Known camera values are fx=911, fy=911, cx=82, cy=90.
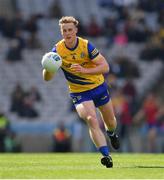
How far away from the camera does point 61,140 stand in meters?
26.8

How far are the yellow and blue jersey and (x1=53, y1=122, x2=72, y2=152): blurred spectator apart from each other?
12123mm

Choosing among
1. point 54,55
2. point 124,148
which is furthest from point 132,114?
point 54,55

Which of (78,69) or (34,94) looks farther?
(34,94)

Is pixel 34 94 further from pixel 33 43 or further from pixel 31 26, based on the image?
pixel 31 26

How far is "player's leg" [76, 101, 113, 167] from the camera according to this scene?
13.7 meters

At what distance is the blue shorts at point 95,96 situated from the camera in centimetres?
1454

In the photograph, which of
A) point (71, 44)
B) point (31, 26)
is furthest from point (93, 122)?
point (31, 26)

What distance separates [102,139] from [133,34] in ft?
69.2

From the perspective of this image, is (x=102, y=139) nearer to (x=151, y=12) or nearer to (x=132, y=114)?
(x=132, y=114)

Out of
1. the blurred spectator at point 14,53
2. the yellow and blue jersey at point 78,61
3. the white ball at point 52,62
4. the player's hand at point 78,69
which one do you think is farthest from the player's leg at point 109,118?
the blurred spectator at point 14,53

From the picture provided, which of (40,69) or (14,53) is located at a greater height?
(14,53)

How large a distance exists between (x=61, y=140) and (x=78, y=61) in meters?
12.4

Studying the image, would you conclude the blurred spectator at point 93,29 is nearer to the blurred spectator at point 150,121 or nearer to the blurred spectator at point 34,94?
the blurred spectator at point 34,94

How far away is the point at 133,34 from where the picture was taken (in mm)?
34656
